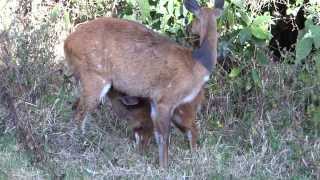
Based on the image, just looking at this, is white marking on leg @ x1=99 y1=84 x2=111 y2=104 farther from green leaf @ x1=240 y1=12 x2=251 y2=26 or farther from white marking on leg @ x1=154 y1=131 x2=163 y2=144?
green leaf @ x1=240 y1=12 x2=251 y2=26

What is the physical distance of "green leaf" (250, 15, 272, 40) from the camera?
8609 millimetres

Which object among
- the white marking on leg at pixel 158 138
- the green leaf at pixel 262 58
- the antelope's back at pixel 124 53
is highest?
the antelope's back at pixel 124 53

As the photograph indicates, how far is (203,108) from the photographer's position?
8.81m

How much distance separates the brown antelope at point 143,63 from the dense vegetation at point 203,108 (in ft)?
1.47

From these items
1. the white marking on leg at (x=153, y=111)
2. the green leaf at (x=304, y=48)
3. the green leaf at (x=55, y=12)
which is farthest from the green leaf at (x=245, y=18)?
the green leaf at (x=55, y=12)

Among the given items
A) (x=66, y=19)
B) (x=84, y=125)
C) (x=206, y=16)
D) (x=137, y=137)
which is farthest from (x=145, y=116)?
(x=66, y=19)

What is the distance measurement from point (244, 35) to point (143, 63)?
120cm

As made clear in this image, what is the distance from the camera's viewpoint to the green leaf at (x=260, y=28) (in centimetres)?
861

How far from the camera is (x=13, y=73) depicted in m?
8.61

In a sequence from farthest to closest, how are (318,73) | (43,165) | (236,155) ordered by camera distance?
(318,73), (236,155), (43,165)

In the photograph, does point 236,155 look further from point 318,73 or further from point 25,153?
point 25,153

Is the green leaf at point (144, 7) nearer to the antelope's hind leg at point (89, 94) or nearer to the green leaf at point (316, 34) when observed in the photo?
the antelope's hind leg at point (89, 94)

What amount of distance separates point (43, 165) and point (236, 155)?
1887mm

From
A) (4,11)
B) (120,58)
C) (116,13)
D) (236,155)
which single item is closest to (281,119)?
(236,155)
